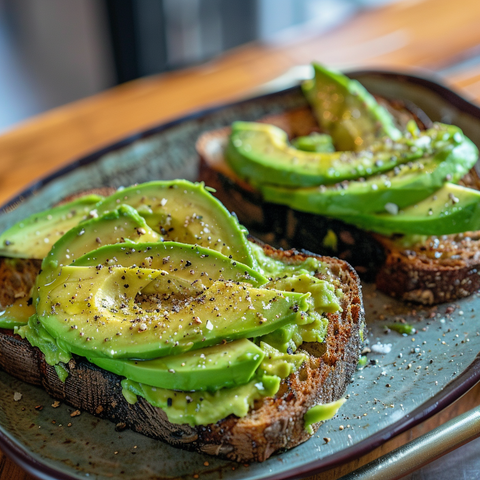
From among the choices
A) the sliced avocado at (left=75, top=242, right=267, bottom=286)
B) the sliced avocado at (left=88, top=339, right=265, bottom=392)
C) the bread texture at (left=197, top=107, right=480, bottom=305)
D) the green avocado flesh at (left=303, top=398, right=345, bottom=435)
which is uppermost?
the sliced avocado at (left=75, top=242, right=267, bottom=286)

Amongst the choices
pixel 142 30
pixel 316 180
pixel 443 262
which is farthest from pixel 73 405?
pixel 142 30

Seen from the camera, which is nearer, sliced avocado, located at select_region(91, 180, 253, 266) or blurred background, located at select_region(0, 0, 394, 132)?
sliced avocado, located at select_region(91, 180, 253, 266)

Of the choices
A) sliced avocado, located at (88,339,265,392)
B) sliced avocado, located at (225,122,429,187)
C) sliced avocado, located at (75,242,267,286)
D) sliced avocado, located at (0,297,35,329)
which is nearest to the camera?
sliced avocado, located at (88,339,265,392)

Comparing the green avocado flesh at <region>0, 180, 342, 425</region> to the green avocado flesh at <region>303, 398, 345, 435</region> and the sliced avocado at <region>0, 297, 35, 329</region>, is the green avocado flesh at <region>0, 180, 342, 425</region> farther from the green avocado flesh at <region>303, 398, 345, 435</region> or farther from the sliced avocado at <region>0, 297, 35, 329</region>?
the green avocado flesh at <region>303, 398, 345, 435</region>

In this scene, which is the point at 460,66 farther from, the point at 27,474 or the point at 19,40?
the point at 19,40

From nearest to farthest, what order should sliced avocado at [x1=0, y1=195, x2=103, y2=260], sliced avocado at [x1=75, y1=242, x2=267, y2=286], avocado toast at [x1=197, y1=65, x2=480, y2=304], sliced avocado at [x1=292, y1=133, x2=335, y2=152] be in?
sliced avocado at [x1=75, y1=242, x2=267, y2=286], sliced avocado at [x1=0, y1=195, x2=103, y2=260], avocado toast at [x1=197, y1=65, x2=480, y2=304], sliced avocado at [x1=292, y1=133, x2=335, y2=152]

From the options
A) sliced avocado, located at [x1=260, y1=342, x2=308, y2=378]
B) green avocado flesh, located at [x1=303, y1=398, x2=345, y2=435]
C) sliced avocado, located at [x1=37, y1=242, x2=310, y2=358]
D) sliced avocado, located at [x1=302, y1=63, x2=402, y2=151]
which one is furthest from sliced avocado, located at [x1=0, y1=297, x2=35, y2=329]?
sliced avocado, located at [x1=302, y1=63, x2=402, y2=151]

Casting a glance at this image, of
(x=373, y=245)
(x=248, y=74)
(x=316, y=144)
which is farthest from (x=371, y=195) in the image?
(x=248, y=74)
